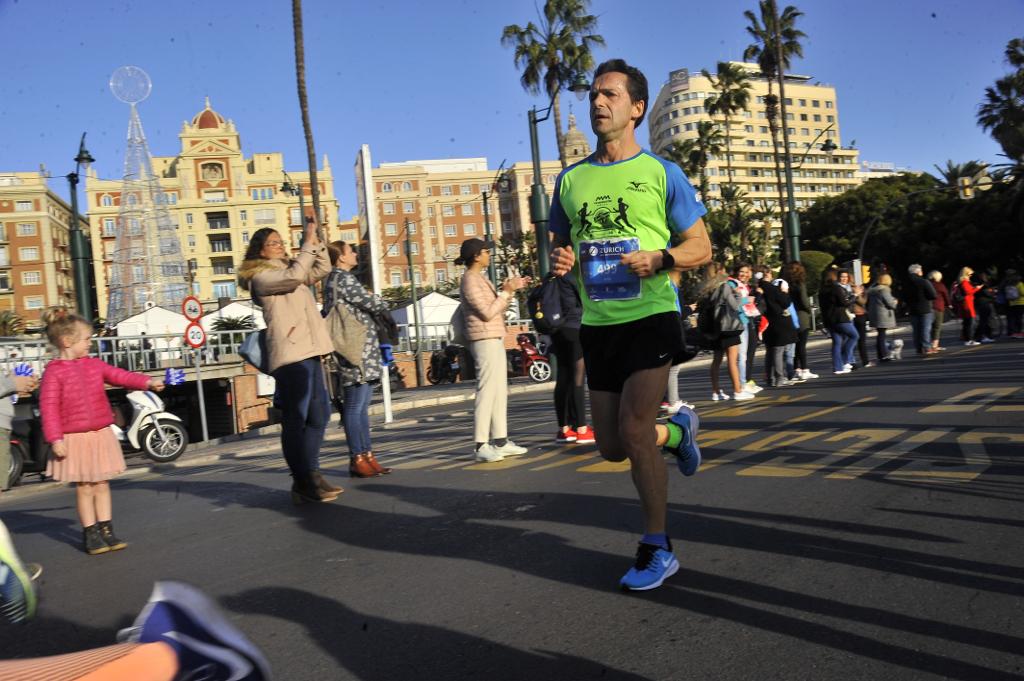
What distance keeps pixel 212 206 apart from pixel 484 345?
93290 mm

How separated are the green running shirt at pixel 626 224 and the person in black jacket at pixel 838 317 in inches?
460

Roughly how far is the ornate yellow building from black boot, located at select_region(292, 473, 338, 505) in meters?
89.9

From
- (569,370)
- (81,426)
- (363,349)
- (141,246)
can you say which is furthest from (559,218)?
(141,246)

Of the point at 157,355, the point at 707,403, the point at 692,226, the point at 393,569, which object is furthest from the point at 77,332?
the point at 157,355

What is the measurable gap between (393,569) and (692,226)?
2.06 m

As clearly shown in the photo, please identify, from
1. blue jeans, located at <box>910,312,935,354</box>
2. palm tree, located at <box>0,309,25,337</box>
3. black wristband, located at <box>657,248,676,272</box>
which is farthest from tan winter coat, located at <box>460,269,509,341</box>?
palm tree, located at <box>0,309,25,337</box>

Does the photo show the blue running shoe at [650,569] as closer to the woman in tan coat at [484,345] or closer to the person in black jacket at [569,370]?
the woman in tan coat at [484,345]

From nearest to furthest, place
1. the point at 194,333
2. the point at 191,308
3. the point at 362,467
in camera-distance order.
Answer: the point at 362,467 → the point at 191,308 → the point at 194,333

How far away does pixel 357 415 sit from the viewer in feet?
23.9

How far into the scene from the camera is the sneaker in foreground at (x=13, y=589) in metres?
3.23

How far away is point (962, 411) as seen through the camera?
8.49 meters

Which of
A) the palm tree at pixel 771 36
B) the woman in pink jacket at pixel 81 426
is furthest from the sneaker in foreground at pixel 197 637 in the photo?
the palm tree at pixel 771 36

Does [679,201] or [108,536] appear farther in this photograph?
[108,536]

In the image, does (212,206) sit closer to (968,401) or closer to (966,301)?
(966,301)
